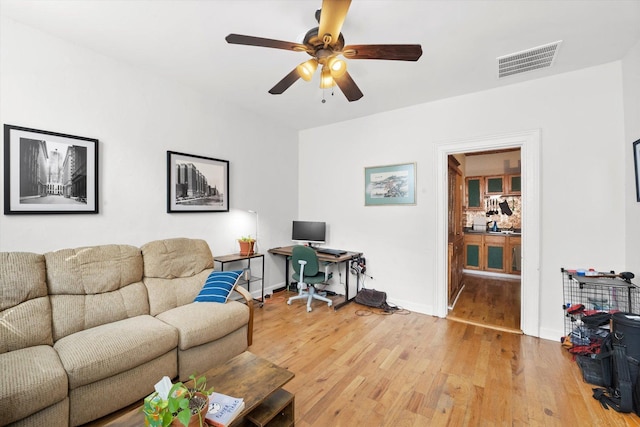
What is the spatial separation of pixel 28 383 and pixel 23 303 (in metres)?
0.76

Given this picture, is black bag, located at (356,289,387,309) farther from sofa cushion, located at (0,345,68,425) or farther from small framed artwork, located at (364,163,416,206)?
sofa cushion, located at (0,345,68,425)

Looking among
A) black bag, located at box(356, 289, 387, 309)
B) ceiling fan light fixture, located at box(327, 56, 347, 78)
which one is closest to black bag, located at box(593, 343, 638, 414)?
black bag, located at box(356, 289, 387, 309)

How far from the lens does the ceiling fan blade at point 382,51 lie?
66.7 inches

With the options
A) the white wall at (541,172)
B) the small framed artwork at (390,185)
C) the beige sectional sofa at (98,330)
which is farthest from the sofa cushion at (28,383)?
the small framed artwork at (390,185)

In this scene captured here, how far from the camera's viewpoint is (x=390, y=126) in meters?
3.85

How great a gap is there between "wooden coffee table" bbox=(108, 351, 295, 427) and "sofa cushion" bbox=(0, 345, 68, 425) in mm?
442

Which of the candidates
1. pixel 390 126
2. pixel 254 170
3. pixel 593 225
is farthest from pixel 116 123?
pixel 593 225

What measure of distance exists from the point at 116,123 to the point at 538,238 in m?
4.48

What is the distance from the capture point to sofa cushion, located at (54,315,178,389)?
1.63m

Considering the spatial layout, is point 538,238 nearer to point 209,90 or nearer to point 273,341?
point 273,341

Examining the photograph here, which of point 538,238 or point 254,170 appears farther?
point 254,170

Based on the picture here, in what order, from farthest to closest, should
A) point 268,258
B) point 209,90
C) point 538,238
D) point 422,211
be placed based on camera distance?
point 268,258, point 422,211, point 209,90, point 538,238

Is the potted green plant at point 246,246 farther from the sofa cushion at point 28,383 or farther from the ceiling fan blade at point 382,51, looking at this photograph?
the ceiling fan blade at point 382,51

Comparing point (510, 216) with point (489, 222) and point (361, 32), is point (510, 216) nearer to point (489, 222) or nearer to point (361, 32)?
point (489, 222)
